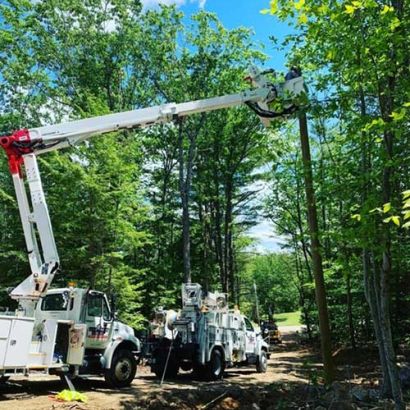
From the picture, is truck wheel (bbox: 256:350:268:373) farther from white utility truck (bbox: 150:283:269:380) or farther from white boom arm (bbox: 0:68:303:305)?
white boom arm (bbox: 0:68:303:305)

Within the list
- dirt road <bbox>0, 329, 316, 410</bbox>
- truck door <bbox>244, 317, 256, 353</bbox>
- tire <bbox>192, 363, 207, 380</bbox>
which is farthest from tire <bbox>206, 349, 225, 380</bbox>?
truck door <bbox>244, 317, 256, 353</bbox>

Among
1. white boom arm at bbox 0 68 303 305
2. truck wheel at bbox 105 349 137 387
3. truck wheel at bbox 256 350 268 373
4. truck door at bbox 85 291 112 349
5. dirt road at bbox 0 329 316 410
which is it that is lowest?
dirt road at bbox 0 329 316 410

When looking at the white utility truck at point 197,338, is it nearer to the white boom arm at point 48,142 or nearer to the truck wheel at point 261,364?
the truck wheel at point 261,364

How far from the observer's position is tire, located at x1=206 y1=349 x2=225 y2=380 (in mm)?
15750

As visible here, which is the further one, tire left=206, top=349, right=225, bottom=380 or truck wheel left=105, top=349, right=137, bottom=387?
tire left=206, top=349, right=225, bottom=380

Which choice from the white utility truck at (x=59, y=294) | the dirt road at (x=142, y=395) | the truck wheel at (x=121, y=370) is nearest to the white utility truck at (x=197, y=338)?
the dirt road at (x=142, y=395)

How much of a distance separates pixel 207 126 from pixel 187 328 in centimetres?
1961

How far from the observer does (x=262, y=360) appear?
61.3 ft

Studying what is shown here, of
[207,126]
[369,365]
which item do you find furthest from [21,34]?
[369,365]

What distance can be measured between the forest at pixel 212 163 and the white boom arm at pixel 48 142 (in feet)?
3.51

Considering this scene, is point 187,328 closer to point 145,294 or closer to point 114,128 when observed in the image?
point 114,128

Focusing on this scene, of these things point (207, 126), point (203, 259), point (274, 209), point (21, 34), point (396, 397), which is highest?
point (21, 34)

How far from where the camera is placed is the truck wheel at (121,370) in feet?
41.8

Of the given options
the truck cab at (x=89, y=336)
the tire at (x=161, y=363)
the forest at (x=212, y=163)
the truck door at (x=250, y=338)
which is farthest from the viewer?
the truck door at (x=250, y=338)
